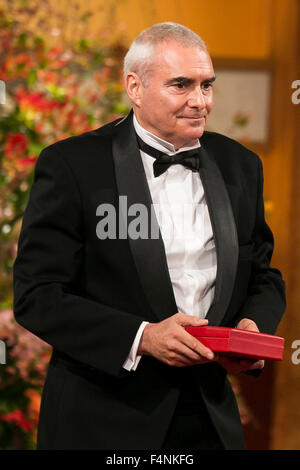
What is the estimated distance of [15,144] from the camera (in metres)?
2.67

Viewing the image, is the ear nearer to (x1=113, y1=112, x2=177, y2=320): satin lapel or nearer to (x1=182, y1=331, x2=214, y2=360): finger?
(x1=113, y1=112, x2=177, y2=320): satin lapel

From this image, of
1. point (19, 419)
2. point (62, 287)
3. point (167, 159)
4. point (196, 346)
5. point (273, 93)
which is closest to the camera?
point (196, 346)

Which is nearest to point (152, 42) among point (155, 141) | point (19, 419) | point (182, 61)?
point (182, 61)

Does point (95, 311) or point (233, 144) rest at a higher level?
point (233, 144)

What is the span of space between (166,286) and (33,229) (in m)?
0.28

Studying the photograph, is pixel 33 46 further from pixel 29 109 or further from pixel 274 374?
pixel 274 374

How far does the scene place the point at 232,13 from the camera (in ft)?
11.2

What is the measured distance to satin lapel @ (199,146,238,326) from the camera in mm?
1449

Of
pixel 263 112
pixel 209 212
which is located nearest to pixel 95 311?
pixel 209 212

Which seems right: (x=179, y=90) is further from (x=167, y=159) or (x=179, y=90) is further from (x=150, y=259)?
(x=150, y=259)

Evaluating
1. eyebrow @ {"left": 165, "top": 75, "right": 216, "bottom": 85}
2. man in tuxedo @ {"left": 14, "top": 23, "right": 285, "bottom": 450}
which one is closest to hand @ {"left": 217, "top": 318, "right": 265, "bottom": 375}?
man in tuxedo @ {"left": 14, "top": 23, "right": 285, "bottom": 450}

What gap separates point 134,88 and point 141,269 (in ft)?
1.32

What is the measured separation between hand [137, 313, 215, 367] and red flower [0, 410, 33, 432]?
1413 mm
